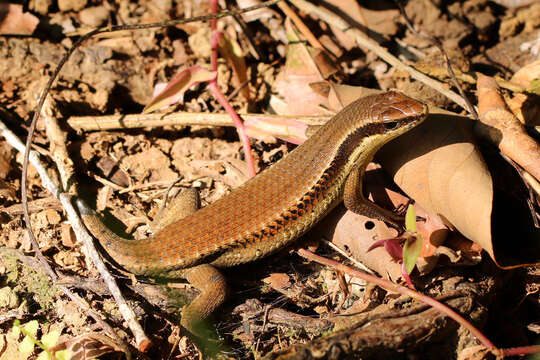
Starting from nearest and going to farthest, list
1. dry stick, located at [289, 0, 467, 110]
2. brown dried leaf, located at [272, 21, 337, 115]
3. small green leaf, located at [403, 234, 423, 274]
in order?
small green leaf, located at [403, 234, 423, 274], dry stick, located at [289, 0, 467, 110], brown dried leaf, located at [272, 21, 337, 115]

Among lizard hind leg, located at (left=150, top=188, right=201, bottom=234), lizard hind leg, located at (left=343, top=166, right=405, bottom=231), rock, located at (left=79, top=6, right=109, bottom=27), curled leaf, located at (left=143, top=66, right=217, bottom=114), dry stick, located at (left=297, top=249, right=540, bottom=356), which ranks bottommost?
dry stick, located at (left=297, top=249, right=540, bottom=356)

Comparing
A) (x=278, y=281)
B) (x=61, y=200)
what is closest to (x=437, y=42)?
(x=278, y=281)

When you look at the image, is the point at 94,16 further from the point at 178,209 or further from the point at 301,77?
the point at 178,209

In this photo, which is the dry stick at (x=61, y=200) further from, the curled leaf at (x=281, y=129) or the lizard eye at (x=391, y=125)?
the lizard eye at (x=391, y=125)

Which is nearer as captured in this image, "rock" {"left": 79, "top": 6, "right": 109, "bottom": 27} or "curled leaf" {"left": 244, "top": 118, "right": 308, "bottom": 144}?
"curled leaf" {"left": 244, "top": 118, "right": 308, "bottom": 144}

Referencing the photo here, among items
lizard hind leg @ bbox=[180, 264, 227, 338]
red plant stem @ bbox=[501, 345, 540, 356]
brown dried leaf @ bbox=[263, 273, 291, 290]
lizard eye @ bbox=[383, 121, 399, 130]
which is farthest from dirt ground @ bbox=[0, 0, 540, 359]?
lizard eye @ bbox=[383, 121, 399, 130]

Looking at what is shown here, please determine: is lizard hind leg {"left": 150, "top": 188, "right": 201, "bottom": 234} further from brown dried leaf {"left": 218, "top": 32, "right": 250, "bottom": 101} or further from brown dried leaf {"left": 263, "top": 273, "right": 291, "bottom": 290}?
brown dried leaf {"left": 218, "top": 32, "right": 250, "bottom": 101}

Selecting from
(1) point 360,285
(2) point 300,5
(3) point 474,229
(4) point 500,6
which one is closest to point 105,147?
(2) point 300,5

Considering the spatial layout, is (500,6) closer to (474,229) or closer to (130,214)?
(474,229)
